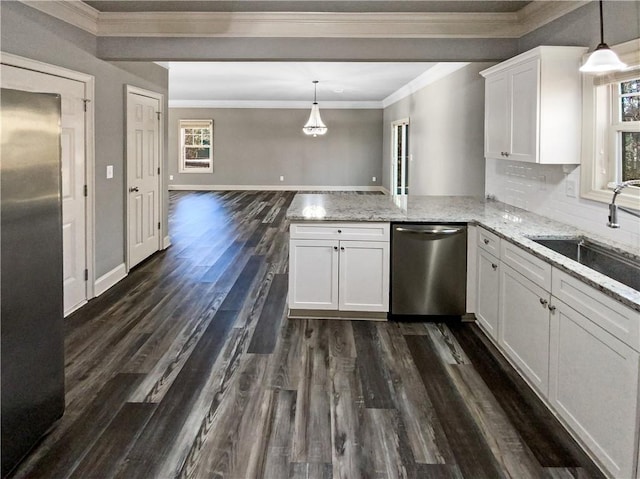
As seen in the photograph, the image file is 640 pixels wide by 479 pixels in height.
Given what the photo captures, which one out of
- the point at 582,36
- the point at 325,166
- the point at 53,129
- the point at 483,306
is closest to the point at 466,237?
the point at 483,306

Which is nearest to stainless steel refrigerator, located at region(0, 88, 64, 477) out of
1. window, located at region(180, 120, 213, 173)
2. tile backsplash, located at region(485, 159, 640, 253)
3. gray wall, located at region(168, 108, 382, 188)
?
tile backsplash, located at region(485, 159, 640, 253)

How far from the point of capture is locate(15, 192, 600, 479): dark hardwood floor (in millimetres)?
2221

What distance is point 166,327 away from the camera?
3969 millimetres

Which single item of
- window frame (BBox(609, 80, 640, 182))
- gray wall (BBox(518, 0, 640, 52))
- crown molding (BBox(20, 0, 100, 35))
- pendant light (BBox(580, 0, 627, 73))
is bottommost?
window frame (BBox(609, 80, 640, 182))

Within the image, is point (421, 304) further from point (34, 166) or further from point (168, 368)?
point (34, 166)

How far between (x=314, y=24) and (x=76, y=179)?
2.39 meters

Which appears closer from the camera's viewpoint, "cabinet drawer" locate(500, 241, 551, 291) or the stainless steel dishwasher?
"cabinet drawer" locate(500, 241, 551, 291)

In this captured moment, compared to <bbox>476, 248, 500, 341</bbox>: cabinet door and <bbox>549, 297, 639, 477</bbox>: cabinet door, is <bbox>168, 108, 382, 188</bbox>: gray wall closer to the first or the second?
<bbox>476, 248, 500, 341</bbox>: cabinet door

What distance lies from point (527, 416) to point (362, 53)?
320 cm

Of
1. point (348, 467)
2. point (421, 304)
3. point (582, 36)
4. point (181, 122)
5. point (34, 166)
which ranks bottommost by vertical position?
point (348, 467)

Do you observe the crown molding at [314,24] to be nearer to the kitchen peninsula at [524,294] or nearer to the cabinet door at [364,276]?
the kitchen peninsula at [524,294]

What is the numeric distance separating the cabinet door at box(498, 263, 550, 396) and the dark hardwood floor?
0.15m

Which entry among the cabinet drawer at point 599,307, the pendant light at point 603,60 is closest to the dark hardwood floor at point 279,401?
the cabinet drawer at point 599,307

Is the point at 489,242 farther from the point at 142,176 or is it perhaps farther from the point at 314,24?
the point at 142,176
